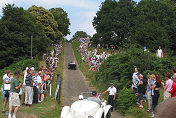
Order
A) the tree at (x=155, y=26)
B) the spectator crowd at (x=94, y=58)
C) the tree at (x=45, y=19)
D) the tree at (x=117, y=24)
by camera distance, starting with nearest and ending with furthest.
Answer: the spectator crowd at (x=94, y=58), the tree at (x=155, y=26), the tree at (x=117, y=24), the tree at (x=45, y=19)

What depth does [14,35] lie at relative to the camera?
36625 millimetres

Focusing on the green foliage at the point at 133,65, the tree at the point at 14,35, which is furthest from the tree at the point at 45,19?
the green foliage at the point at 133,65

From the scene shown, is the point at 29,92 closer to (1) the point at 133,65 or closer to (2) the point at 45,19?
(1) the point at 133,65

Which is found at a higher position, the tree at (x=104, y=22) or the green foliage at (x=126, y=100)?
the tree at (x=104, y=22)

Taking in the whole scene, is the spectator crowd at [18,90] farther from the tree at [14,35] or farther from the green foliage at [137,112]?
the tree at [14,35]

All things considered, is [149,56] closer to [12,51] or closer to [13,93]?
[13,93]

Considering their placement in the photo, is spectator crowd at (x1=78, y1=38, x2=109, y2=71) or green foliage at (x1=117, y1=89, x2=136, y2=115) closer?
green foliage at (x1=117, y1=89, x2=136, y2=115)

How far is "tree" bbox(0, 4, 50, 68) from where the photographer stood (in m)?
36.3

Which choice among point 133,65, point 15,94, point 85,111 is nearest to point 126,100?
point 133,65

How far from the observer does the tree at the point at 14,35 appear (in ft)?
119

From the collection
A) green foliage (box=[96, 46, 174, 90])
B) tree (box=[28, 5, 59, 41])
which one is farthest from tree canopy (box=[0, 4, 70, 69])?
green foliage (box=[96, 46, 174, 90])

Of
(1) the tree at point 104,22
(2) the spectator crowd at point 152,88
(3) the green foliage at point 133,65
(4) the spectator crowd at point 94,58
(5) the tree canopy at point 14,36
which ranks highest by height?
(1) the tree at point 104,22

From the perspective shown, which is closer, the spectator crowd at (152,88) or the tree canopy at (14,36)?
the spectator crowd at (152,88)

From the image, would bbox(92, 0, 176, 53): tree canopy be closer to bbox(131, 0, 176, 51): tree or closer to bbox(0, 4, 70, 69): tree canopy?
bbox(131, 0, 176, 51): tree
